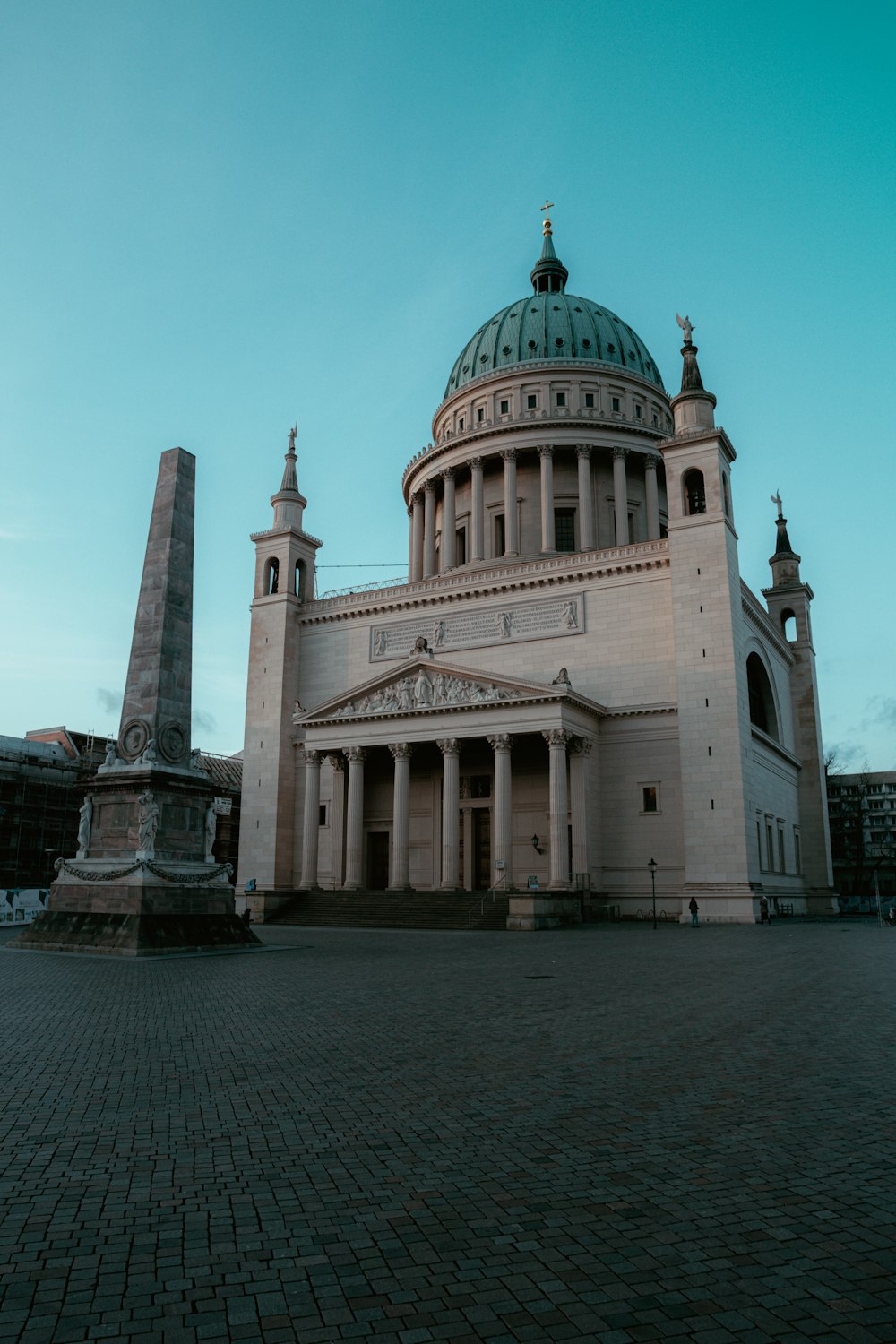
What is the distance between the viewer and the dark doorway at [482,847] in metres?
51.4

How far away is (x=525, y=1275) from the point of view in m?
4.62

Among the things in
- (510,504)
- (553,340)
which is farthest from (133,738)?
(553,340)

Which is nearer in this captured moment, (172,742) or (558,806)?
(172,742)

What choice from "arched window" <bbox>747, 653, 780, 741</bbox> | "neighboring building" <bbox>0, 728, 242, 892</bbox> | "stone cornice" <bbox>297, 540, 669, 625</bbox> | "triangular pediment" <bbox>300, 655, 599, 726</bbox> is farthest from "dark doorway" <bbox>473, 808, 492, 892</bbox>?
"neighboring building" <bbox>0, 728, 242, 892</bbox>

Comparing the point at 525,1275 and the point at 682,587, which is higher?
the point at 682,587

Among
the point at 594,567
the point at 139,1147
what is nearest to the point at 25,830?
the point at 594,567

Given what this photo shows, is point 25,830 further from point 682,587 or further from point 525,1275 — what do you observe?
point 525,1275

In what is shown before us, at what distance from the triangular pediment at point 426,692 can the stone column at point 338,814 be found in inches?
101

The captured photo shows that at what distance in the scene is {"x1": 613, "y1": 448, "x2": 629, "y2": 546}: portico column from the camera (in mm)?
65250

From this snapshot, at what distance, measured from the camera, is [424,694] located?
48.8m

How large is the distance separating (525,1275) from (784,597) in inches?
2569

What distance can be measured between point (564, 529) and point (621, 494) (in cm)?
464

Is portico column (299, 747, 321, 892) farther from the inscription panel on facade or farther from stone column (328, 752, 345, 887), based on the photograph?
the inscription panel on facade

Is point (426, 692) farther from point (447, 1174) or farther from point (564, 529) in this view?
point (447, 1174)
